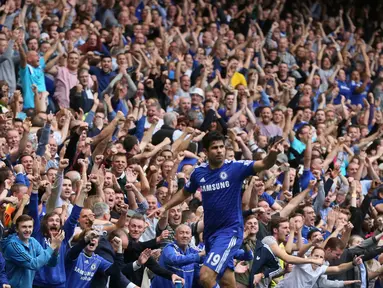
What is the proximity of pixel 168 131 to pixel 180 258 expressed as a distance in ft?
16.2

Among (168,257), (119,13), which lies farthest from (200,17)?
(168,257)

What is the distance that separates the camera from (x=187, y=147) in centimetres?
1584

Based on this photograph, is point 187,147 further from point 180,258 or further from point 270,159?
point 270,159

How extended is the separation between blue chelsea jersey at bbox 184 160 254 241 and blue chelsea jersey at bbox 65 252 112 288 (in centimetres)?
126

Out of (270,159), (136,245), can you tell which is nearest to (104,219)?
(136,245)

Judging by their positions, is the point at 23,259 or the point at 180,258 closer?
the point at 23,259

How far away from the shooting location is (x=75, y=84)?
54.6 ft

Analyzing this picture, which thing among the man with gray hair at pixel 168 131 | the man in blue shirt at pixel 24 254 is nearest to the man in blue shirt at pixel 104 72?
the man with gray hair at pixel 168 131

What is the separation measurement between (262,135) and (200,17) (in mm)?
5465

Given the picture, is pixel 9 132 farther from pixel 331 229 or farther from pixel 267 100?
pixel 267 100

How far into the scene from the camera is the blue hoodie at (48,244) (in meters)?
11.1

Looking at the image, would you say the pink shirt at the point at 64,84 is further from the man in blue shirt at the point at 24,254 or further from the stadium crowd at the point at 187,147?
the man in blue shirt at the point at 24,254

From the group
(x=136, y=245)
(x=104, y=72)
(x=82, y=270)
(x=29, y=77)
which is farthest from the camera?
(x=104, y=72)

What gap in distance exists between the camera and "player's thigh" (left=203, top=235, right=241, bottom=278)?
1075 centimetres
